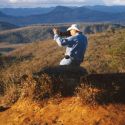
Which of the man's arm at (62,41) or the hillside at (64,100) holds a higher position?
the man's arm at (62,41)

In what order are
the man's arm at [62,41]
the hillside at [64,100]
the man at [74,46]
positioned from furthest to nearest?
the man at [74,46]
the man's arm at [62,41]
the hillside at [64,100]

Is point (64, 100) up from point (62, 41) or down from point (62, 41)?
down

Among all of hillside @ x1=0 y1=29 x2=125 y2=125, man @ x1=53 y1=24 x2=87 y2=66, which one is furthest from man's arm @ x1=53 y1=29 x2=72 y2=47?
hillside @ x1=0 y1=29 x2=125 y2=125

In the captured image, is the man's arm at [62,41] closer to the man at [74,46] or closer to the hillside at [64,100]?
the man at [74,46]

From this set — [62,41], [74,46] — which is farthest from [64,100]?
[74,46]

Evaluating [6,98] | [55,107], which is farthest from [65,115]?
[6,98]

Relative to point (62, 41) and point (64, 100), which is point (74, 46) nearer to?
point (62, 41)

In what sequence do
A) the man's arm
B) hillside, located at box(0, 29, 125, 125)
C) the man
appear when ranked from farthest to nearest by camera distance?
the man
the man's arm
hillside, located at box(0, 29, 125, 125)

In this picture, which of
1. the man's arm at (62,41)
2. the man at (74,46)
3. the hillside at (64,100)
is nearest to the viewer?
the hillside at (64,100)

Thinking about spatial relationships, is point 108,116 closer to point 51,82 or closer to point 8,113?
point 51,82

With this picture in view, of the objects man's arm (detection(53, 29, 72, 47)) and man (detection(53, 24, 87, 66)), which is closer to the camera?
man's arm (detection(53, 29, 72, 47))

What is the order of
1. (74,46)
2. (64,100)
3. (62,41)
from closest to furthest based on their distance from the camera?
(64,100)
(62,41)
(74,46)

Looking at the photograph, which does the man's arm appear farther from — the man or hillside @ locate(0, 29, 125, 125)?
hillside @ locate(0, 29, 125, 125)

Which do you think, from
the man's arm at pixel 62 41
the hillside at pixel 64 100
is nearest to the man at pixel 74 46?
the man's arm at pixel 62 41
